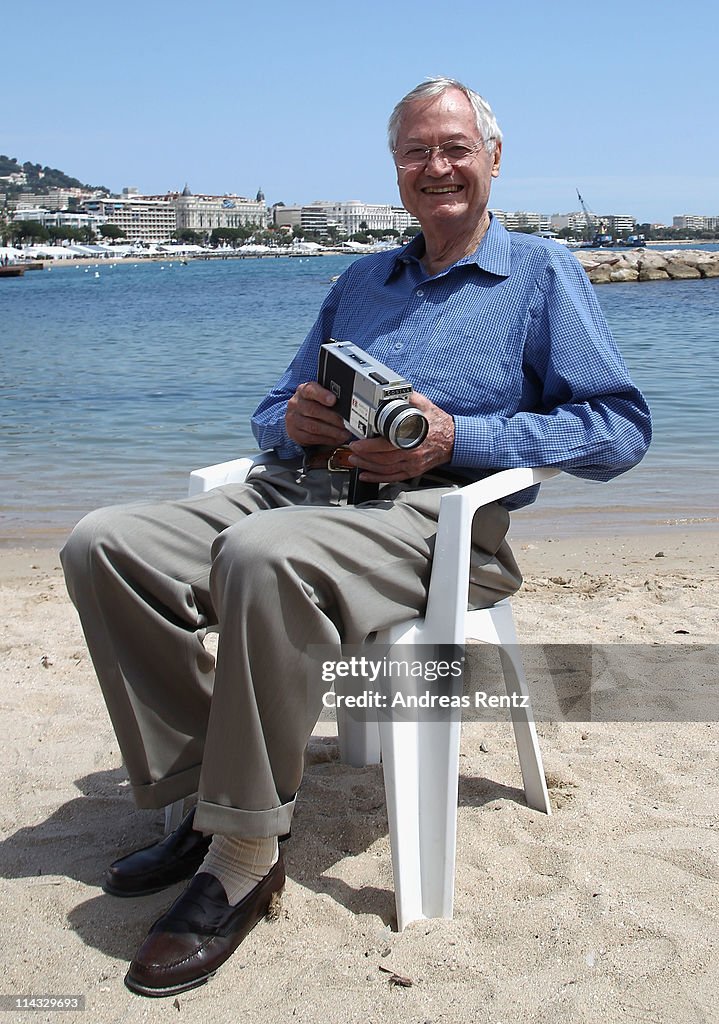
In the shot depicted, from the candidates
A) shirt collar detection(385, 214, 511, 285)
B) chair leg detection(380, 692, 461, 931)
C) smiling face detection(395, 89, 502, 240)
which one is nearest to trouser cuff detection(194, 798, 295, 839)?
chair leg detection(380, 692, 461, 931)

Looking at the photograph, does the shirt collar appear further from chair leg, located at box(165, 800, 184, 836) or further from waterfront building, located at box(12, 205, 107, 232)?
waterfront building, located at box(12, 205, 107, 232)

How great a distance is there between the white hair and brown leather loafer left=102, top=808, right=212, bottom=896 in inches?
69.9

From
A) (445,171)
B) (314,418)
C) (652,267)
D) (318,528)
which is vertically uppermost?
(445,171)

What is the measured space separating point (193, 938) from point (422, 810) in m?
0.49

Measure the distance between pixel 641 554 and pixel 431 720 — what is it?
3.23 m

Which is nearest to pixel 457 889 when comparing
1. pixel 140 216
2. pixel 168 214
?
pixel 140 216

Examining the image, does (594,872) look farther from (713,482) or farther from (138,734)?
(713,482)

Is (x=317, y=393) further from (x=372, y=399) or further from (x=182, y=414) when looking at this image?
(x=182, y=414)

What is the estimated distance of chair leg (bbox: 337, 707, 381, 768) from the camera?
2691mm

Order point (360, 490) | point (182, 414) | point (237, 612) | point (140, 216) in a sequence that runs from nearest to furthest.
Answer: point (237, 612), point (360, 490), point (182, 414), point (140, 216)

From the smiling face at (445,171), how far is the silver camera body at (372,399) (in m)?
0.47

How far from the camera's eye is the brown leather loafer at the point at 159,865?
2.13 meters

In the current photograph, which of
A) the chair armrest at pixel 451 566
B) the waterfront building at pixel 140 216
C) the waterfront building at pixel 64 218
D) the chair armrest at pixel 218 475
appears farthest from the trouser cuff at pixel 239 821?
the waterfront building at pixel 140 216

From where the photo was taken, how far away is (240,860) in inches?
77.7
